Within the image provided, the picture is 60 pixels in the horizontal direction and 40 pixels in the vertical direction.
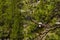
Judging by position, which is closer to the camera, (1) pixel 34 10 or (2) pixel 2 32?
(1) pixel 34 10

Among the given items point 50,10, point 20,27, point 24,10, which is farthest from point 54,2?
point 20,27

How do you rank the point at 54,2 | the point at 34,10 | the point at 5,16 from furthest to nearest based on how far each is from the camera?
the point at 5,16 → the point at 34,10 → the point at 54,2

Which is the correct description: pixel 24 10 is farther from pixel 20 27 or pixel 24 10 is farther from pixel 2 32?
pixel 2 32

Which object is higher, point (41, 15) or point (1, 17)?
point (41, 15)

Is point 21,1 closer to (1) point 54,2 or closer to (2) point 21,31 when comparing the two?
(2) point 21,31

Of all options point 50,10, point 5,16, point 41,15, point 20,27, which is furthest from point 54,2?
point 5,16

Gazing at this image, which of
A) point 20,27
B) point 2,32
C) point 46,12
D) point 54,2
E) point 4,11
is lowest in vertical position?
point 2,32

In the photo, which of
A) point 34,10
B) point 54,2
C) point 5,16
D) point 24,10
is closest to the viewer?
point 54,2
